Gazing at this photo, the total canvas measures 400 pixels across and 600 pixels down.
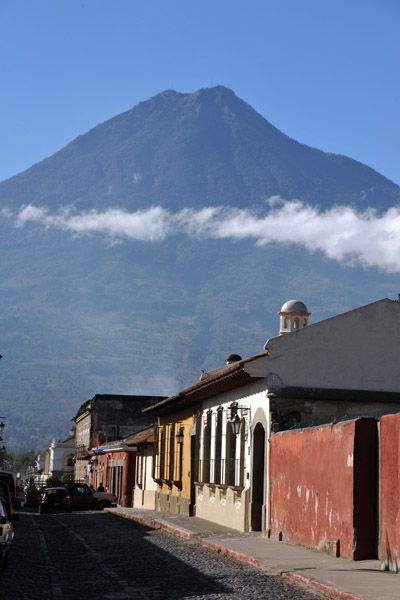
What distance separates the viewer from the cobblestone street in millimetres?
12875

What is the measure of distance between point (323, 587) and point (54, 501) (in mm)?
30285

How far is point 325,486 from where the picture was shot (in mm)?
18000

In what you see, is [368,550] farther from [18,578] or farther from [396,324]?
[396,324]

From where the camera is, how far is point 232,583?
13992 millimetres

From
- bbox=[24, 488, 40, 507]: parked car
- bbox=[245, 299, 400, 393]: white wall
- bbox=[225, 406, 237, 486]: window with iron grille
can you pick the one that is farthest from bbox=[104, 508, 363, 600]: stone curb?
bbox=[24, 488, 40, 507]: parked car

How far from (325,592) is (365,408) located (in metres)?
9.76

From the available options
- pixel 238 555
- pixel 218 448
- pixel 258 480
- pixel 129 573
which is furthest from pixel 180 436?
pixel 129 573

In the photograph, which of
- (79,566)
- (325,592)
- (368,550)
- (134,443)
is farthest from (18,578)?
(134,443)

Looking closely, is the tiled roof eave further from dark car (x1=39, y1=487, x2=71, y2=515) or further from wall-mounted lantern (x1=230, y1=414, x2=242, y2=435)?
dark car (x1=39, y1=487, x2=71, y2=515)

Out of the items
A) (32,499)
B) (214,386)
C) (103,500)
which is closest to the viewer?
(214,386)

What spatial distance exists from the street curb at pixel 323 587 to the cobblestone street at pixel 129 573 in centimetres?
18

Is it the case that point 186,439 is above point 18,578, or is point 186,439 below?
above

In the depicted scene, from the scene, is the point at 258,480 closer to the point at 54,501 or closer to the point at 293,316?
the point at 293,316

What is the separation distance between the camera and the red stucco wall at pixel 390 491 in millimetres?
14719
